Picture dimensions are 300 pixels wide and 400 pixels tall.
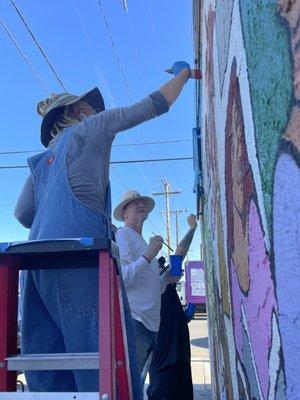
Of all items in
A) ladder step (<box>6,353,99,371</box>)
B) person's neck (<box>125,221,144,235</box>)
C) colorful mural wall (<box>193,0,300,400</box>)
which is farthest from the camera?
person's neck (<box>125,221,144,235</box>)

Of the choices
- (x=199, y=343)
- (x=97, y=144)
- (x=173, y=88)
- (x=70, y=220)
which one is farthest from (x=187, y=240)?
(x=199, y=343)

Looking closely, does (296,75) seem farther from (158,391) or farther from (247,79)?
(158,391)

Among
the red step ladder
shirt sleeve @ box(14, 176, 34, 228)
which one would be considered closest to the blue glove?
shirt sleeve @ box(14, 176, 34, 228)

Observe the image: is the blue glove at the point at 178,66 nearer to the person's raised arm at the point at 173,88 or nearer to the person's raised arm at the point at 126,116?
the person's raised arm at the point at 173,88

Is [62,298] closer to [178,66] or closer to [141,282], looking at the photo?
[141,282]

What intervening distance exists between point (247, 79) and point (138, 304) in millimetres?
2011

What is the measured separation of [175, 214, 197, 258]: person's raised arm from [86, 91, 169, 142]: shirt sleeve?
93.4 inches

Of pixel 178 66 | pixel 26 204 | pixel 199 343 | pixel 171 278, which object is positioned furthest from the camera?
pixel 199 343

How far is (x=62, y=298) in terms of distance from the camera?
65.4 inches

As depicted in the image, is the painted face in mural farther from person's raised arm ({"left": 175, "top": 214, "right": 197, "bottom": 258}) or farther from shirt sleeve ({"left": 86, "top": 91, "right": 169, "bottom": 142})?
person's raised arm ({"left": 175, "top": 214, "right": 197, "bottom": 258})

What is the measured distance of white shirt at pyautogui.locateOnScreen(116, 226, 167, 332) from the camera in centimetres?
276

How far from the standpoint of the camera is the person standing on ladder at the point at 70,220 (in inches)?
64.2

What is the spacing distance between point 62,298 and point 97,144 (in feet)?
2.18

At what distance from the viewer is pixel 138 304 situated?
288cm
